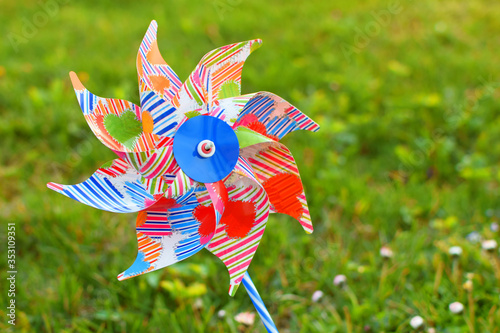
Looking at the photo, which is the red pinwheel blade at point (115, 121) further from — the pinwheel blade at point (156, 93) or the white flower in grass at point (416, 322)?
the white flower in grass at point (416, 322)

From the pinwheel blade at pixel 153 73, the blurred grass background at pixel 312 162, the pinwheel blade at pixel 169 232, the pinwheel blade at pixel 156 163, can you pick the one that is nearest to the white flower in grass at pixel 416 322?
the blurred grass background at pixel 312 162

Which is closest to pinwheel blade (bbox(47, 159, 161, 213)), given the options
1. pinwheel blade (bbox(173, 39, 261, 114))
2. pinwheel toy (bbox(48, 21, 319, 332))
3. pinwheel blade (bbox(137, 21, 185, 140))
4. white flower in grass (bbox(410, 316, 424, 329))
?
pinwheel toy (bbox(48, 21, 319, 332))

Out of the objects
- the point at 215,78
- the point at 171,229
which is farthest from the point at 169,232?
the point at 215,78

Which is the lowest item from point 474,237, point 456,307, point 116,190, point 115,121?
point 474,237

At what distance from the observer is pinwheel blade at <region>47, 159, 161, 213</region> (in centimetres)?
102

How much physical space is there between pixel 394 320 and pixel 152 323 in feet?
2.63

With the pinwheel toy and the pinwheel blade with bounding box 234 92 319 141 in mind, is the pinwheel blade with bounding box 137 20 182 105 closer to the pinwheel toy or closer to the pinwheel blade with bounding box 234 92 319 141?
the pinwheel toy

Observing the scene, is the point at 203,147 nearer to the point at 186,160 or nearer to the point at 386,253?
the point at 186,160

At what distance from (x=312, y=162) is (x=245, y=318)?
1.02 metres

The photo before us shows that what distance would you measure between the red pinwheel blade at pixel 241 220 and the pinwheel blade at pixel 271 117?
11cm

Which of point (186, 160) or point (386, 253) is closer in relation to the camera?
point (186, 160)

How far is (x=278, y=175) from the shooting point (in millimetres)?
1198

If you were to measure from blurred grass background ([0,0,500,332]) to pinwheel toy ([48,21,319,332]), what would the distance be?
1.71 feet

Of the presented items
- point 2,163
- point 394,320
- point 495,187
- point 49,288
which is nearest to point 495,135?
point 495,187
